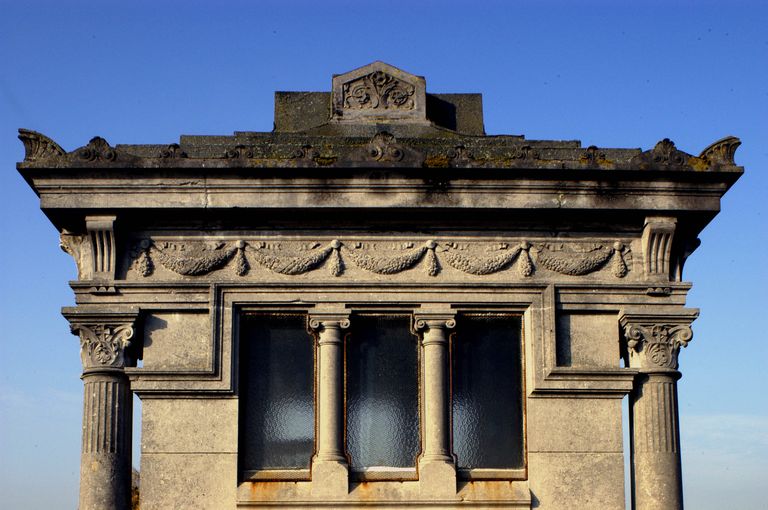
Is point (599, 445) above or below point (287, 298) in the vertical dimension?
below

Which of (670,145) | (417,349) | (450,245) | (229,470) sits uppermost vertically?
(670,145)

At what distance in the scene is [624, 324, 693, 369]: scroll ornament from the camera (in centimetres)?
1847

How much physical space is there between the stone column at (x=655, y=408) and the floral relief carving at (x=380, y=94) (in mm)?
4711

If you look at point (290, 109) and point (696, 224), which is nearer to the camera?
point (696, 224)

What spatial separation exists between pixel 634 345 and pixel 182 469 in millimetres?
6451

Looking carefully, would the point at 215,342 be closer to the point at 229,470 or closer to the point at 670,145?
the point at 229,470

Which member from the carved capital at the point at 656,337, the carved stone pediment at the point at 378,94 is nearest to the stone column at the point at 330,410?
the carved stone pediment at the point at 378,94

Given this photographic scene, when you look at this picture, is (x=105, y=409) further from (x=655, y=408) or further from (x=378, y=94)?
(x=655, y=408)

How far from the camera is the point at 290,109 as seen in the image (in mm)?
20641

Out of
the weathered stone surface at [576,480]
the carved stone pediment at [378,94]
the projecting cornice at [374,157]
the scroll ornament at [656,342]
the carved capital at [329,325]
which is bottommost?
the weathered stone surface at [576,480]

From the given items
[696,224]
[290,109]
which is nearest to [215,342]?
[290,109]

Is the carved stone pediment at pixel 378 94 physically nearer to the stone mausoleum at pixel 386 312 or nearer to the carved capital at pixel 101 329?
the stone mausoleum at pixel 386 312

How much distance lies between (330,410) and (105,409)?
3.05m

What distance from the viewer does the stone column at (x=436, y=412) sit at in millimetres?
17875
